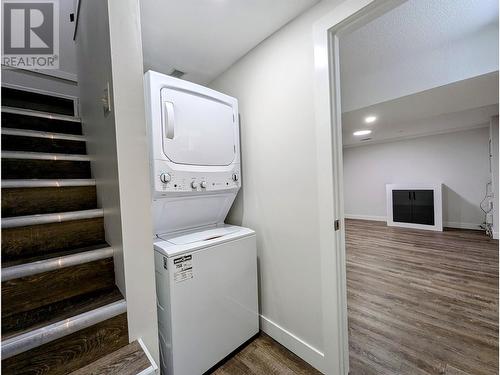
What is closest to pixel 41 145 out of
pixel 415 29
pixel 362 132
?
pixel 415 29

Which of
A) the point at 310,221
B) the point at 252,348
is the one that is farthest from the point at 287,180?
the point at 252,348

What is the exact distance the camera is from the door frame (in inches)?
49.8

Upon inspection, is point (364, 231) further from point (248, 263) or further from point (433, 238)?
point (248, 263)

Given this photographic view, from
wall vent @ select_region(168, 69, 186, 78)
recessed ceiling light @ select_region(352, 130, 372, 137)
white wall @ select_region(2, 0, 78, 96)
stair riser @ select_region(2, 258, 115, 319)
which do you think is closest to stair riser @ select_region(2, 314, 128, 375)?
stair riser @ select_region(2, 258, 115, 319)

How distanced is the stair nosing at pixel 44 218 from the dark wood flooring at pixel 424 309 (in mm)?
1828

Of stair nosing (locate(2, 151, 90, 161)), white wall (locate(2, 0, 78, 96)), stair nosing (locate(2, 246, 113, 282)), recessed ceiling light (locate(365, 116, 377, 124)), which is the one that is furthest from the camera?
recessed ceiling light (locate(365, 116, 377, 124))

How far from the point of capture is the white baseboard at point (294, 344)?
142 cm

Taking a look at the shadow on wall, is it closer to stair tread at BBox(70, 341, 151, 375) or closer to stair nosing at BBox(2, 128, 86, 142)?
stair tread at BBox(70, 341, 151, 375)

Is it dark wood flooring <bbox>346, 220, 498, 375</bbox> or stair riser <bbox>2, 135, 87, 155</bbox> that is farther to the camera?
dark wood flooring <bbox>346, 220, 498, 375</bbox>

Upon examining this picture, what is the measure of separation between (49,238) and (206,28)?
1.52 meters

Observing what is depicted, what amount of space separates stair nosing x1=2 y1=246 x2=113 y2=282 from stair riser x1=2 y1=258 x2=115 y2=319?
25 millimetres

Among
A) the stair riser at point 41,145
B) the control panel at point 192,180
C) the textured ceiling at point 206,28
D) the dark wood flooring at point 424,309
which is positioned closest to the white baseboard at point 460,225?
the dark wood flooring at point 424,309

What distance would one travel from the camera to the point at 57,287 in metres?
0.93

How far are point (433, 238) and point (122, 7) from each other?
525 cm
